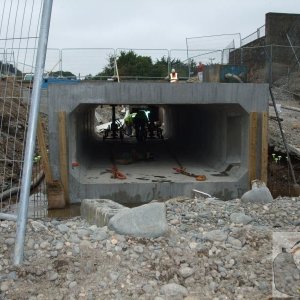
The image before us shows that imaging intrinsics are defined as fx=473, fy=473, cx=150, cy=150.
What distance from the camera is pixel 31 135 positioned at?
4.29 meters

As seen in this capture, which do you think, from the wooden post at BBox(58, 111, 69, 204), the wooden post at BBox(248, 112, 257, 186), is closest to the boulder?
the wooden post at BBox(248, 112, 257, 186)

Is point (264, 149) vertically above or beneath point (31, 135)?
beneath

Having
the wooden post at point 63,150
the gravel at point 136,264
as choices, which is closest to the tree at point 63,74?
the wooden post at point 63,150

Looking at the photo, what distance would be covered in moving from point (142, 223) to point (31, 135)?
1386 mm

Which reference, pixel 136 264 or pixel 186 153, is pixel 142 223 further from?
pixel 186 153

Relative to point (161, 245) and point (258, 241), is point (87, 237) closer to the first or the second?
point (161, 245)

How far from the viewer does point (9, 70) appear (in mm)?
5234

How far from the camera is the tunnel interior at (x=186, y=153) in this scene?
15.3 m

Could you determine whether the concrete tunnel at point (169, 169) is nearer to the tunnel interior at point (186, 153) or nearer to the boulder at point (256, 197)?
the tunnel interior at point (186, 153)

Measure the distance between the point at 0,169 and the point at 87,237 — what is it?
35.7 ft

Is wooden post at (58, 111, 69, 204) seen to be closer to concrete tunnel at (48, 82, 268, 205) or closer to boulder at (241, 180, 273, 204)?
concrete tunnel at (48, 82, 268, 205)

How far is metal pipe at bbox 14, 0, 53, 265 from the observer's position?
163 inches

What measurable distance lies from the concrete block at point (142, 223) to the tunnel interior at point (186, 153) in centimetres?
971

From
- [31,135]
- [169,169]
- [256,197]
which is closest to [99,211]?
[31,135]
